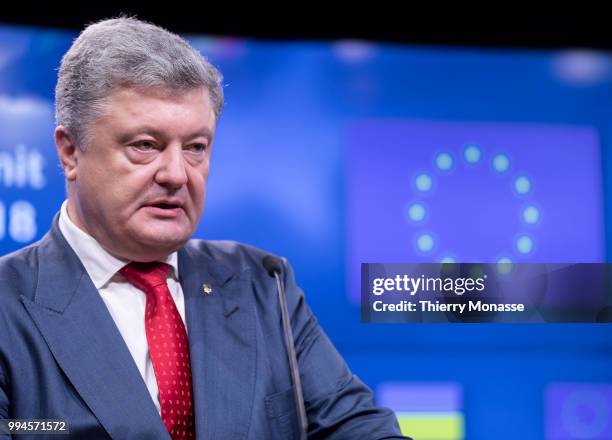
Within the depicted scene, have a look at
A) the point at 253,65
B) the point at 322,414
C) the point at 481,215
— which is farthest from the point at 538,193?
the point at 322,414

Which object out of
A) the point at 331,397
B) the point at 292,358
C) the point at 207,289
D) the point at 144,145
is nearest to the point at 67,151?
the point at 144,145

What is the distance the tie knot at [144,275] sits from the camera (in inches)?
65.9

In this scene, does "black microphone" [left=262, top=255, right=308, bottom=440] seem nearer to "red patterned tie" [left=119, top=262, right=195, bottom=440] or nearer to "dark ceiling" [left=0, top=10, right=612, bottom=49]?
"red patterned tie" [left=119, top=262, right=195, bottom=440]

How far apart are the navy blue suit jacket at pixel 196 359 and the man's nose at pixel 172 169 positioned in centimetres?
25

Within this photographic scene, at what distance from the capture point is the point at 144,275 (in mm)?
1685

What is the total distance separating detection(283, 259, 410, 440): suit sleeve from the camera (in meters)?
1.69

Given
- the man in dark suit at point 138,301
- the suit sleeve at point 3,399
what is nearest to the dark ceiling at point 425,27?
the man in dark suit at point 138,301

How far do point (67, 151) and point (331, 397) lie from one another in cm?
75

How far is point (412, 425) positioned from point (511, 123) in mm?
998

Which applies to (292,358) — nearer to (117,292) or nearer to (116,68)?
(117,292)

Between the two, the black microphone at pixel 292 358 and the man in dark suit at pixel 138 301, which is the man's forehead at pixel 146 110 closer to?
the man in dark suit at pixel 138 301

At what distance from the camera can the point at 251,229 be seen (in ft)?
8.44

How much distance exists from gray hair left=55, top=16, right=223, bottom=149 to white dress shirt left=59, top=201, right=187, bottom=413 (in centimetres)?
19

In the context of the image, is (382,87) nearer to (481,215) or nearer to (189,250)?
(481,215)
